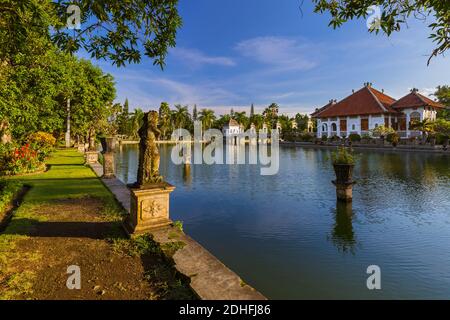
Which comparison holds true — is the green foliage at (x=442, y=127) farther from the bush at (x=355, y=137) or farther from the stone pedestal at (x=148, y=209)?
the stone pedestal at (x=148, y=209)

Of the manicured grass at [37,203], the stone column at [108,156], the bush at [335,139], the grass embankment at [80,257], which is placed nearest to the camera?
the grass embankment at [80,257]

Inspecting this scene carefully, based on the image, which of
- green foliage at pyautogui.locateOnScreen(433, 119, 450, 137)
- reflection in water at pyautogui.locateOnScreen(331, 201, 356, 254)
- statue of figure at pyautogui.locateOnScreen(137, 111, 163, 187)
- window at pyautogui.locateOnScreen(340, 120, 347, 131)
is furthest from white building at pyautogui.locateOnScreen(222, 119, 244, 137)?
statue of figure at pyautogui.locateOnScreen(137, 111, 163, 187)

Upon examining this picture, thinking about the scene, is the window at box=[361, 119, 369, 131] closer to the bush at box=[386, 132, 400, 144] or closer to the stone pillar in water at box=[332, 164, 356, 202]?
the bush at box=[386, 132, 400, 144]

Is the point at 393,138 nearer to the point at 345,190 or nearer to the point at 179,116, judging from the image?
the point at 345,190

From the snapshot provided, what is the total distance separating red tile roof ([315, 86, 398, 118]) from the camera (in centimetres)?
4750

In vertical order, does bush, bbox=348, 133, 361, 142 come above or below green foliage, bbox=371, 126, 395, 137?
below

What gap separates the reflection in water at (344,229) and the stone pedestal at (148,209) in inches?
166

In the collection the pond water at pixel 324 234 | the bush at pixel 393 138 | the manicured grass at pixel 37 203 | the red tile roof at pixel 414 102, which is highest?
the red tile roof at pixel 414 102

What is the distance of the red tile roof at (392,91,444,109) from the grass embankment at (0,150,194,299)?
49.0m

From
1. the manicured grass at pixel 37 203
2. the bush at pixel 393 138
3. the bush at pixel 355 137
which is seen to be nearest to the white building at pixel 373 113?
the bush at pixel 355 137

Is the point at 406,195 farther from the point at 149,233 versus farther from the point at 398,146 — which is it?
the point at 398,146

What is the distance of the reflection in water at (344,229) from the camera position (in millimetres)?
7054

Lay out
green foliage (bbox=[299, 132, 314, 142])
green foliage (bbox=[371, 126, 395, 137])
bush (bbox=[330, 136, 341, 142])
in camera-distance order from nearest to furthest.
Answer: green foliage (bbox=[371, 126, 395, 137]), bush (bbox=[330, 136, 341, 142]), green foliage (bbox=[299, 132, 314, 142])
